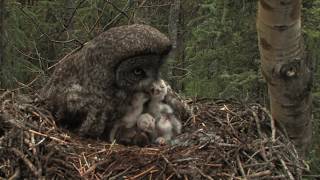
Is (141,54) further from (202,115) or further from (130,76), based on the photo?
(202,115)

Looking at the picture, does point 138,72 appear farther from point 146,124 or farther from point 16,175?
point 16,175

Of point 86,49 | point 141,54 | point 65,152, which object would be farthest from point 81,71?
point 65,152

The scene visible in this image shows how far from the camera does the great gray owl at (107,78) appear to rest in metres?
4.55

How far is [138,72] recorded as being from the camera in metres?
4.69

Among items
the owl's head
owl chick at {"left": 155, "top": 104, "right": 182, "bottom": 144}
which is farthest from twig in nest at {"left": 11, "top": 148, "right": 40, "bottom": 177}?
owl chick at {"left": 155, "top": 104, "right": 182, "bottom": 144}

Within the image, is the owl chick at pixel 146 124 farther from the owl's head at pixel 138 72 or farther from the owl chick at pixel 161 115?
the owl's head at pixel 138 72

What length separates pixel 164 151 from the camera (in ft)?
13.2

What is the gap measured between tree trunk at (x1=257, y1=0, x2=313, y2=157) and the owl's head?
934 mm

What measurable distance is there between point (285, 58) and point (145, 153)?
103 cm

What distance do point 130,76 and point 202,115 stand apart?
0.75 meters

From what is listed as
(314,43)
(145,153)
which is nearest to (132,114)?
(145,153)

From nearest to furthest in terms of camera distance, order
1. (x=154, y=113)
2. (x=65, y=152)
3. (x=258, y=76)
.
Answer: (x=65, y=152)
(x=154, y=113)
(x=258, y=76)

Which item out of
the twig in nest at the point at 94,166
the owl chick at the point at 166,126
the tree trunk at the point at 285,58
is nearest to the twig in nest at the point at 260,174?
the tree trunk at the point at 285,58

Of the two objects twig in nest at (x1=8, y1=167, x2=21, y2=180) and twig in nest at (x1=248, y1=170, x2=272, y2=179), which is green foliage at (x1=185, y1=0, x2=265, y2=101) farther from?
twig in nest at (x1=8, y1=167, x2=21, y2=180)
